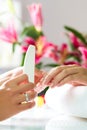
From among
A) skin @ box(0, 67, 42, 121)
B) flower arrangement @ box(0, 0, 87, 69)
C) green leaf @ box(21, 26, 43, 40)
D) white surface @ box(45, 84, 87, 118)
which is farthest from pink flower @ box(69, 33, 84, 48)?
skin @ box(0, 67, 42, 121)

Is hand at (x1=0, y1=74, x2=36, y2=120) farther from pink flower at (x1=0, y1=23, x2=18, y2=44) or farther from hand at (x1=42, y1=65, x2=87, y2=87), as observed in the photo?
pink flower at (x1=0, y1=23, x2=18, y2=44)

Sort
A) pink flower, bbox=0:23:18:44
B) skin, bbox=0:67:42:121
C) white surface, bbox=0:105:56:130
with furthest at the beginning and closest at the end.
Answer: pink flower, bbox=0:23:18:44 < white surface, bbox=0:105:56:130 < skin, bbox=0:67:42:121

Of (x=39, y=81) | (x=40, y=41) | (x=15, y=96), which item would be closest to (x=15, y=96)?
(x=15, y=96)

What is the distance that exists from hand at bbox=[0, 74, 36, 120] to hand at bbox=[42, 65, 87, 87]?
6 centimetres

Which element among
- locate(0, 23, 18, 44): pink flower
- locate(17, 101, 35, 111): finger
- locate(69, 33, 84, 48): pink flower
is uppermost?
locate(0, 23, 18, 44): pink flower

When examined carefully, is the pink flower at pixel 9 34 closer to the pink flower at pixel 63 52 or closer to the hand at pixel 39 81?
the pink flower at pixel 63 52

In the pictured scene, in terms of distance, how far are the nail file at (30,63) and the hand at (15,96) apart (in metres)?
0.02

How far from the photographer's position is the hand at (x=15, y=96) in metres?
0.54

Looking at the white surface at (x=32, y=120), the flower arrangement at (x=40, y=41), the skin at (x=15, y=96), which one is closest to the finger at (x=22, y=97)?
the skin at (x=15, y=96)

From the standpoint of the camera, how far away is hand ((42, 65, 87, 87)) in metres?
0.62

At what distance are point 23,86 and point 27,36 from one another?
2.30ft

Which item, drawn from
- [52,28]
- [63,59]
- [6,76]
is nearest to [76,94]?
[6,76]

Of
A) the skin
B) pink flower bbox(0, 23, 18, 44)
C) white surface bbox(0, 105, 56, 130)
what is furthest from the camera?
pink flower bbox(0, 23, 18, 44)

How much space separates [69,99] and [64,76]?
0.15ft
